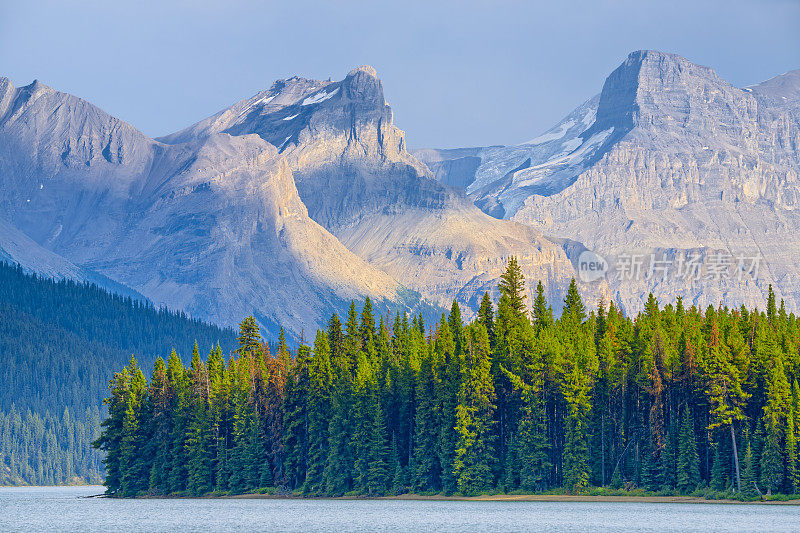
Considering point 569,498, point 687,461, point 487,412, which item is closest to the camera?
point 687,461

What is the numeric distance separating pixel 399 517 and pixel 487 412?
24144 mm

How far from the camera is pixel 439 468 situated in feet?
486

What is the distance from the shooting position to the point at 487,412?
474 feet

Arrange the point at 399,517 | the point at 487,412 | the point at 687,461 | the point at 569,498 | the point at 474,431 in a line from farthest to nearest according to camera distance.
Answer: the point at 487,412, the point at 474,431, the point at 569,498, the point at 687,461, the point at 399,517

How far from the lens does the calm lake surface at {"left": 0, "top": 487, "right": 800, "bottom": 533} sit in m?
113

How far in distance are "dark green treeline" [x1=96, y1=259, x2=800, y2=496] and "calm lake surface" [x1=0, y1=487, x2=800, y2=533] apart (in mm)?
4636

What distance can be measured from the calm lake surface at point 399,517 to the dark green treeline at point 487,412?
4.64 m

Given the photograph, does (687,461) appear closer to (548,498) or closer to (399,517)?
(548,498)

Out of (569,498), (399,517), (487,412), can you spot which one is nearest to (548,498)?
(569,498)

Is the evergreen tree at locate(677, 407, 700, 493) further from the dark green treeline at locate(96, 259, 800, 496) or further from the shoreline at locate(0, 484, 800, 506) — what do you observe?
the shoreline at locate(0, 484, 800, 506)

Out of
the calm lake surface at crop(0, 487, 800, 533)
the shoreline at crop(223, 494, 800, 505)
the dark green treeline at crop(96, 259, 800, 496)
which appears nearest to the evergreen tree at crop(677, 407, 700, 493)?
the dark green treeline at crop(96, 259, 800, 496)

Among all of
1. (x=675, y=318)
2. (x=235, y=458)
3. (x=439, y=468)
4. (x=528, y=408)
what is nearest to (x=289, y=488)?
(x=235, y=458)

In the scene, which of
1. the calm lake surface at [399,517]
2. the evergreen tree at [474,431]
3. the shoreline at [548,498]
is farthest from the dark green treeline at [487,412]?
the calm lake surface at [399,517]

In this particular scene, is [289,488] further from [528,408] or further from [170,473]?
[528,408]
